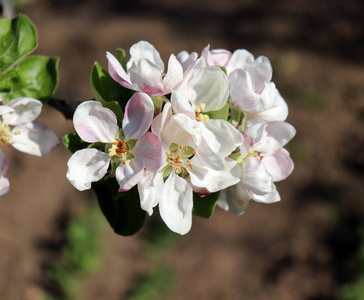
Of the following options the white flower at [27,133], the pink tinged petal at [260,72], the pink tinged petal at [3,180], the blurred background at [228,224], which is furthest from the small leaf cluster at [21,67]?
the blurred background at [228,224]

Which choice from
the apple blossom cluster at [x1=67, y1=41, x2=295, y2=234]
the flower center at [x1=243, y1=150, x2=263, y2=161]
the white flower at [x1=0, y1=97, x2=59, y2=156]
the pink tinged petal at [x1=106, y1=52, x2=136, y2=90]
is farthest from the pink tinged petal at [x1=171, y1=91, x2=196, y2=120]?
the white flower at [x1=0, y1=97, x2=59, y2=156]

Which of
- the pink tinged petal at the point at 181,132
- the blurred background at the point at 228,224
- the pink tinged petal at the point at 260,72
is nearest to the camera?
the pink tinged petal at the point at 181,132

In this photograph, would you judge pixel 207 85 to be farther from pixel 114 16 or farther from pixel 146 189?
pixel 114 16

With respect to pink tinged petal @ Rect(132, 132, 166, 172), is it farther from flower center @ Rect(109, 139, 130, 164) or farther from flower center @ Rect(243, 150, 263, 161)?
flower center @ Rect(243, 150, 263, 161)

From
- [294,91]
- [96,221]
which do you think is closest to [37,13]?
[96,221]

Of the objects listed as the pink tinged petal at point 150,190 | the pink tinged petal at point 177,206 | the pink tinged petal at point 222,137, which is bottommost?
the pink tinged petal at point 177,206

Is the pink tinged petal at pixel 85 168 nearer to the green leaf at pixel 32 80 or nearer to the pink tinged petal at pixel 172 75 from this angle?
the pink tinged petal at pixel 172 75
